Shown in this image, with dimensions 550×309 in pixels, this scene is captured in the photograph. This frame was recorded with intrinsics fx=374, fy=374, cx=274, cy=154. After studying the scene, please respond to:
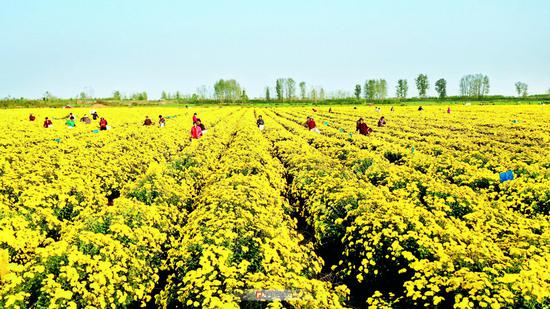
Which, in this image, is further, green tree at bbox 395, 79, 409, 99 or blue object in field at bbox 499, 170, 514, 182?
green tree at bbox 395, 79, 409, 99

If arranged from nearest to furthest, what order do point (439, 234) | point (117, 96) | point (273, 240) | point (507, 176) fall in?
point (273, 240)
point (439, 234)
point (507, 176)
point (117, 96)

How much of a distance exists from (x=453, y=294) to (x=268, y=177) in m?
10.2

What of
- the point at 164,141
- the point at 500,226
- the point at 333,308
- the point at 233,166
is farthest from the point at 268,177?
the point at 164,141

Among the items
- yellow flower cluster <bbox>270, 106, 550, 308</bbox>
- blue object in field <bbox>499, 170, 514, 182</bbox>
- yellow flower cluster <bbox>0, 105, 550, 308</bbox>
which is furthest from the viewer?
blue object in field <bbox>499, 170, 514, 182</bbox>

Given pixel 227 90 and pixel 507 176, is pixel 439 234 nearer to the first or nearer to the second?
pixel 507 176

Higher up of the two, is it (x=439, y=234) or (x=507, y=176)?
(x=507, y=176)

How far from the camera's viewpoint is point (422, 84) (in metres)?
189

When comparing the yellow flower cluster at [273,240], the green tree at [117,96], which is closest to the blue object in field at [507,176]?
the yellow flower cluster at [273,240]

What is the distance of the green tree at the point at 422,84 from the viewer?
619ft

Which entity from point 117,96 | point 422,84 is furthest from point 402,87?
point 117,96

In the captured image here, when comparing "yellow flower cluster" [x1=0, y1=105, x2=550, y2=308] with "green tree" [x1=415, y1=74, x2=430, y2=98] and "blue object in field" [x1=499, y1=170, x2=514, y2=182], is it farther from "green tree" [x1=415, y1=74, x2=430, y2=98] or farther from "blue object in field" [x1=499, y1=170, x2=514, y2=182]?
"green tree" [x1=415, y1=74, x2=430, y2=98]

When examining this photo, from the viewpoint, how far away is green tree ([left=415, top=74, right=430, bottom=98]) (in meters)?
189

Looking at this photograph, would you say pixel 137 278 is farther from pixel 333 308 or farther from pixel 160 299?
pixel 333 308

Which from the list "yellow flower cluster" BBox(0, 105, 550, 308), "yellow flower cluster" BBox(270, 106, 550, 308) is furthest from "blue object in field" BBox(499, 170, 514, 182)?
"yellow flower cluster" BBox(0, 105, 550, 308)
